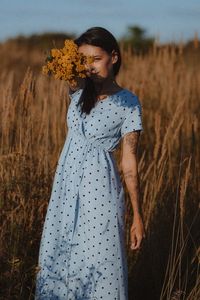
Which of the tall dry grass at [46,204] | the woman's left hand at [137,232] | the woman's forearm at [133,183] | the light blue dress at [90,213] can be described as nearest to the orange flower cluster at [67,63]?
the light blue dress at [90,213]

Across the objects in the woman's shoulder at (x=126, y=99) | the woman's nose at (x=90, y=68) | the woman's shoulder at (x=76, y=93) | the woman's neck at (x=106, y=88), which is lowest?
the woman's shoulder at (x=126, y=99)

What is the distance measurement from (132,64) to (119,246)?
4.92 metres

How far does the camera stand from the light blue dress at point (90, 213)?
2684 mm

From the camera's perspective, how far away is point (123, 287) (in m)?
2.75

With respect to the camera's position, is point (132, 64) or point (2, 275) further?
point (132, 64)

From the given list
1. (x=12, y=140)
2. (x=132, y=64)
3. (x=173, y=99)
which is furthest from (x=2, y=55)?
(x=12, y=140)

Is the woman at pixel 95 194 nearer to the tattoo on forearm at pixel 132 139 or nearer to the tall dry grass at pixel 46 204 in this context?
the tattoo on forearm at pixel 132 139

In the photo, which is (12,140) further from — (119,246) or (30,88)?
(119,246)

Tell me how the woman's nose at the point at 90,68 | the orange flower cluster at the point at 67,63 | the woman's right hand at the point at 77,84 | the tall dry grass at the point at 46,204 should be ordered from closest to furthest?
the orange flower cluster at the point at 67,63
the woman's nose at the point at 90,68
the woman's right hand at the point at 77,84
the tall dry grass at the point at 46,204

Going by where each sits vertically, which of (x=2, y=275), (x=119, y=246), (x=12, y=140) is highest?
(x=12, y=140)

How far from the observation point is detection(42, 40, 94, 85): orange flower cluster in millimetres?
2494

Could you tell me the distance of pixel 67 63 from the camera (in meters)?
2.49

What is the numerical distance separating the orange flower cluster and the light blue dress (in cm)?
24

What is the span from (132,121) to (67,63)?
366 mm
